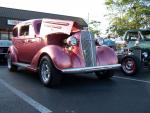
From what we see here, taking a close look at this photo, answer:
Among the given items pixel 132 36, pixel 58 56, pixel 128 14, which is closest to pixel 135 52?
pixel 132 36

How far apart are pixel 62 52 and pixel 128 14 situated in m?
17.0

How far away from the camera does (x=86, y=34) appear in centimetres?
749

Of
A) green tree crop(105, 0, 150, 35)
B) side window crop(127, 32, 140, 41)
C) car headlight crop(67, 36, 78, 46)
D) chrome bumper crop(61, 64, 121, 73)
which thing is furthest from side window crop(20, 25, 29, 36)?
green tree crop(105, 0, 150, 35)

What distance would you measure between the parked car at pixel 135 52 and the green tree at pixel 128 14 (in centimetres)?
1140

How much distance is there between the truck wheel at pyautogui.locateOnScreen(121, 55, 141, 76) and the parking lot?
0.81 metres

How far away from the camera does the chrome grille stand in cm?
730

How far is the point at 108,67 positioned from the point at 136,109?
2.37m

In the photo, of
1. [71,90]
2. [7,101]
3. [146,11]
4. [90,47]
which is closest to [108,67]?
[90,47]

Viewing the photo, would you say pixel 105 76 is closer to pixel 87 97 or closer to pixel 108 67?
pixel 108 67

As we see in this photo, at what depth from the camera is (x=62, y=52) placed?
7.07 m

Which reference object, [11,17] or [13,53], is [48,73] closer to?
[13,53]

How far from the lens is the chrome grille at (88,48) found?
23.9 ft

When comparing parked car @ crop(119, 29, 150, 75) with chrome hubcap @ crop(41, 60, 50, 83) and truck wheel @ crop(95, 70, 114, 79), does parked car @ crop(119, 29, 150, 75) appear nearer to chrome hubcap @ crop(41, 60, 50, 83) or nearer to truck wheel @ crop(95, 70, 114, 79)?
truck wheel @ crop(95, 70, 114, 79)

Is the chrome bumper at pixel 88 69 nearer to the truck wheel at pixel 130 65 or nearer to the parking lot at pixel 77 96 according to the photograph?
the parking lot at pixel 77 96
